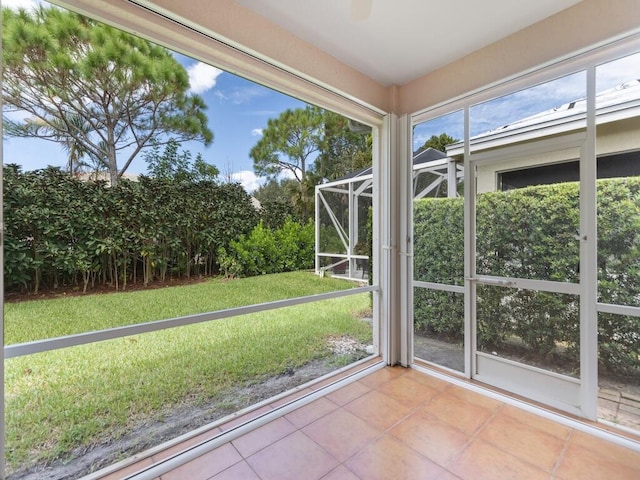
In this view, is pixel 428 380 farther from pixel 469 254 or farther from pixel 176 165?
pixel 176 165

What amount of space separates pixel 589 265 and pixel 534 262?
1.07 ft

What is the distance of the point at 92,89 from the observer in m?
1.64

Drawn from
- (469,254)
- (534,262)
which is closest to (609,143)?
(534,262)

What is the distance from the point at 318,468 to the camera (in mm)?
1646

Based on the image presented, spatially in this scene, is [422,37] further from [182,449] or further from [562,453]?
[182,449]

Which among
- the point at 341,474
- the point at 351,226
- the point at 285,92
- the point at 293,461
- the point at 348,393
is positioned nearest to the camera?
the point at 341,474

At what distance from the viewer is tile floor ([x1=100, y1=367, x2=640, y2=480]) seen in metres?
1.61

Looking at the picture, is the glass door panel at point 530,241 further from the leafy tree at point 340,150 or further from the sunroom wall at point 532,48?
the leafy tree at point 340,150

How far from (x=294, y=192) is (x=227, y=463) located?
6.54ft

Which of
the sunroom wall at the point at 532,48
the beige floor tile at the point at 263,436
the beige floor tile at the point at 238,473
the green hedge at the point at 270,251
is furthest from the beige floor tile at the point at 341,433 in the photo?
the sunroom wall at the point at 532,48

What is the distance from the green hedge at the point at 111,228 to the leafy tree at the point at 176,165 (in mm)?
46

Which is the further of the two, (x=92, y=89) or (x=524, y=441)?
(x=524, y=441)

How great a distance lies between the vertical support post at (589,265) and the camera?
1949 millimetres

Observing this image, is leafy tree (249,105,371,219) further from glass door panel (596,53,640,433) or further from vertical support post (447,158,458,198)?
glass door panel (596,53,640,433)
